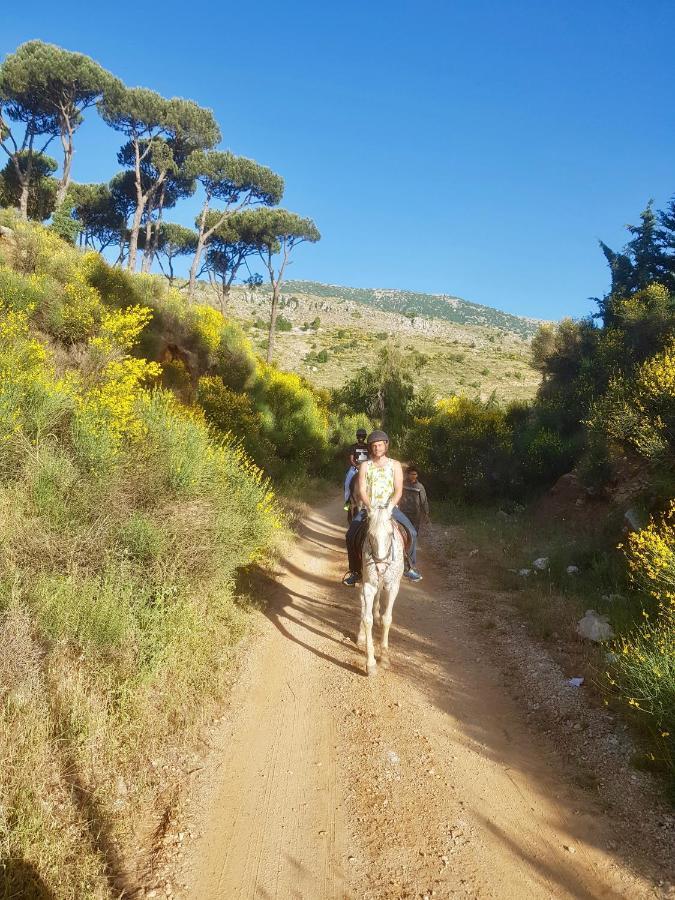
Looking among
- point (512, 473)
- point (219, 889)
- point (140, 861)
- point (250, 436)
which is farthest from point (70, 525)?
point (512, 473)

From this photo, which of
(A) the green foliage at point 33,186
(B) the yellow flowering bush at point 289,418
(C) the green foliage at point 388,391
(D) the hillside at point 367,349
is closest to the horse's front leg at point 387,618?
(B) the yellow flowering bush at point 289,418

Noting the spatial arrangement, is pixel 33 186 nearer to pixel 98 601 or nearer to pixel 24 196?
pixel 24 196

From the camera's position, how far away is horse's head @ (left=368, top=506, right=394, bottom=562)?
18.2ft

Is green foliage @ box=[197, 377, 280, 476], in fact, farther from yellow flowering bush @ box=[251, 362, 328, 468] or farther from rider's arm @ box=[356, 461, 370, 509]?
rider's arm @ box=[356, 461, 370, 509]

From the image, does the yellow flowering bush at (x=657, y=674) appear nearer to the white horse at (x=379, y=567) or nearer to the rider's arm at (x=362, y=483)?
the white horse at (x=379, y=567)

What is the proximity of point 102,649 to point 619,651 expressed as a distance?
221 inches

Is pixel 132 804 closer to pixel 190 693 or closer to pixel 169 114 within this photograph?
pixel 190 693

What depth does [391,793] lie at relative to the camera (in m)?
3.96

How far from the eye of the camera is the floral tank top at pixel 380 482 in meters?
6.09

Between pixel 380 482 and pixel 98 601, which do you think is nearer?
pixel 98 601

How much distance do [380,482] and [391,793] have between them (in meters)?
3.26

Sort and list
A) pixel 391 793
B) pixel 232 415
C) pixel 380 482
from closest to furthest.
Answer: pixel 391 793 < pixel 380 482 < pixel 232 415

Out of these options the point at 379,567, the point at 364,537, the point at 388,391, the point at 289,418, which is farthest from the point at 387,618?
the point at 388,391

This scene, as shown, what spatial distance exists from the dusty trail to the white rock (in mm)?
1345
